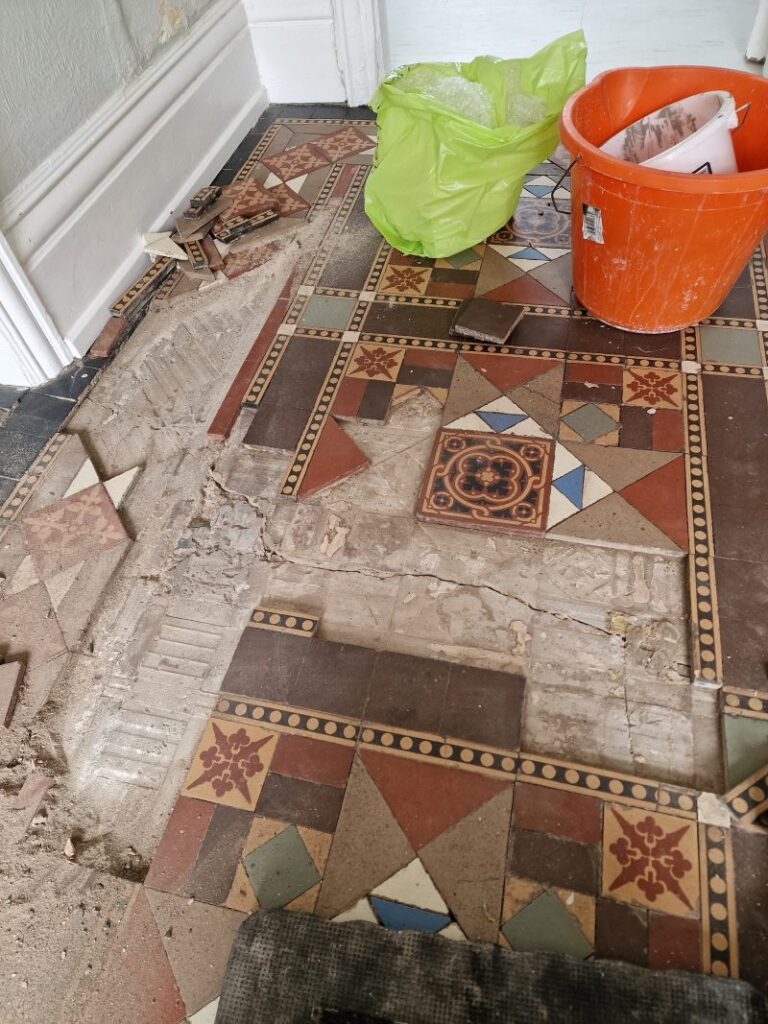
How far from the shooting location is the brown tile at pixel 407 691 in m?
1.46

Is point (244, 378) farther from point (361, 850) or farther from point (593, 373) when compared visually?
point (361, 850)

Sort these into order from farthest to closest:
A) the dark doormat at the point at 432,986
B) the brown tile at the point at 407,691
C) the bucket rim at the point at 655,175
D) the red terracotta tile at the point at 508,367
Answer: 1. the red terracotta tile at the point at 508,367
2. the bucket rim at the point at 655,175
3. the brown tile at the point at 407,691
4. the dark doormat at the point at 432,986

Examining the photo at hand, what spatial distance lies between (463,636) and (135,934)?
2.95ft

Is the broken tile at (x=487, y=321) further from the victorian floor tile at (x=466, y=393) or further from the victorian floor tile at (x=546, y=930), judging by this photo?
the victorian floor tile at (x=546, y=930)

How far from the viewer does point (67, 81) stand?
2143mm

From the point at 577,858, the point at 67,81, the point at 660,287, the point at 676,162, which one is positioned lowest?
the point at 577,858

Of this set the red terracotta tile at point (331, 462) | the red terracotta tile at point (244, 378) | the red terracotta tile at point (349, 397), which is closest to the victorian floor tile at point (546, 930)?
the red terracotta tile at point (331, 462)

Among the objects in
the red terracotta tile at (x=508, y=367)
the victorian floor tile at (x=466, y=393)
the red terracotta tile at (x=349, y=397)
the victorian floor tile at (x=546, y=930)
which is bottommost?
the victorian floor tile at (x=546, y=930)

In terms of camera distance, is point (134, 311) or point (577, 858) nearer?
point (577, 858)

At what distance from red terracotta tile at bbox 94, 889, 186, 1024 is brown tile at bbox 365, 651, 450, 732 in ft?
1.91

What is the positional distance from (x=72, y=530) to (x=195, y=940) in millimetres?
1110

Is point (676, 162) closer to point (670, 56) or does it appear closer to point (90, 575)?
point (90, 575)

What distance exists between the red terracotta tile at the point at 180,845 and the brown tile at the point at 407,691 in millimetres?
403

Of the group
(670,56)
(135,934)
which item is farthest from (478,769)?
(670,56)
